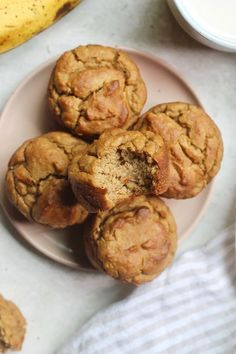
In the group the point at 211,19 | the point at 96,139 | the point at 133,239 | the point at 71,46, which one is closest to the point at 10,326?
the point at 133,239

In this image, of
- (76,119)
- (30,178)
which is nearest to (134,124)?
(76,119)

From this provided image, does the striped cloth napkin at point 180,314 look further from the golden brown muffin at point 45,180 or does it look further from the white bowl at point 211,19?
the white bowl at point 211,19

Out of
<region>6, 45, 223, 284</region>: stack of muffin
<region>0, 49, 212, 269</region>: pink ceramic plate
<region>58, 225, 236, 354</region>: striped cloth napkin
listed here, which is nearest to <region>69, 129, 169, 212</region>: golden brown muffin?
<region>6, 45, 223, 284</region>: stack of muffin

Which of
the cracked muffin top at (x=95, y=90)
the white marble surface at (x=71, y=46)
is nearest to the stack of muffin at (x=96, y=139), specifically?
the cracked muffin top at (x=95, y=90)

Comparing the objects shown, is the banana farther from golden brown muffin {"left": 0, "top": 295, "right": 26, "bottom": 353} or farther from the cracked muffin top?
golden brown muffin {"left": 0, "top": 295, "right": 26, "bottom": 353}

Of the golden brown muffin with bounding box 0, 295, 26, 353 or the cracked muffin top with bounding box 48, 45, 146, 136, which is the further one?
the golden brown muffin with bounding box 0, 295, 26, 353

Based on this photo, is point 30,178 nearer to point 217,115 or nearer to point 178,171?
point 178,171

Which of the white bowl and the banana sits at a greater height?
the banana

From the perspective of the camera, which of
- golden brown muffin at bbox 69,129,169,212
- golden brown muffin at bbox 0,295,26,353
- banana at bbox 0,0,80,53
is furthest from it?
golden brown muffin at bbox 0,295,26,353
